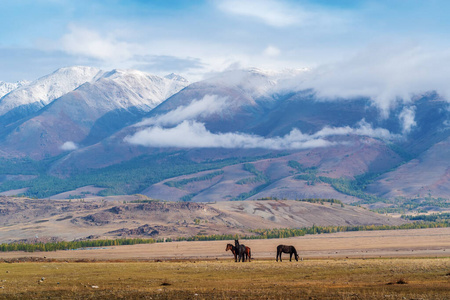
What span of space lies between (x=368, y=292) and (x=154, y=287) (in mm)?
18617

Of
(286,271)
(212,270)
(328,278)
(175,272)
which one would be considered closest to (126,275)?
(175,272)

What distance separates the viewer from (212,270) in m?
70.2

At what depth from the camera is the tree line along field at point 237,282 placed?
47584mm

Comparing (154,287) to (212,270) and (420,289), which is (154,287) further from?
(420,289)

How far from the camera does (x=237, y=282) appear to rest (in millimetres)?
56781

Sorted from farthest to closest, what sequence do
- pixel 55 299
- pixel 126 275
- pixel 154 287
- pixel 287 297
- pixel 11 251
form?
pixel 11 251 → pixel 126 275 → pixel 154 287 → pixel 55 299 → pixel 287 297

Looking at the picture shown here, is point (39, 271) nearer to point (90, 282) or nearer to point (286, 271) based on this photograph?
point (90, 282)

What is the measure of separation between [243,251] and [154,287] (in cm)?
3429

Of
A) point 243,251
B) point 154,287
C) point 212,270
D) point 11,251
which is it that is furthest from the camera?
point 11,251

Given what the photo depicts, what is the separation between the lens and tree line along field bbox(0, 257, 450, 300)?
156 ft

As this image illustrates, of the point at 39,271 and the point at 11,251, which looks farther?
the point at 11,251

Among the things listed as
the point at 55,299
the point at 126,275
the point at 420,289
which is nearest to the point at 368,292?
the point at 420,289

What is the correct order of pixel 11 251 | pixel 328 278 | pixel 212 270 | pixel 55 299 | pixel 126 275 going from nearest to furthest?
pixel 55 299
pixel 328 278
pixel 126 275
pixel 212 270
pixel 11 251

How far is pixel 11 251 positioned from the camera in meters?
188
